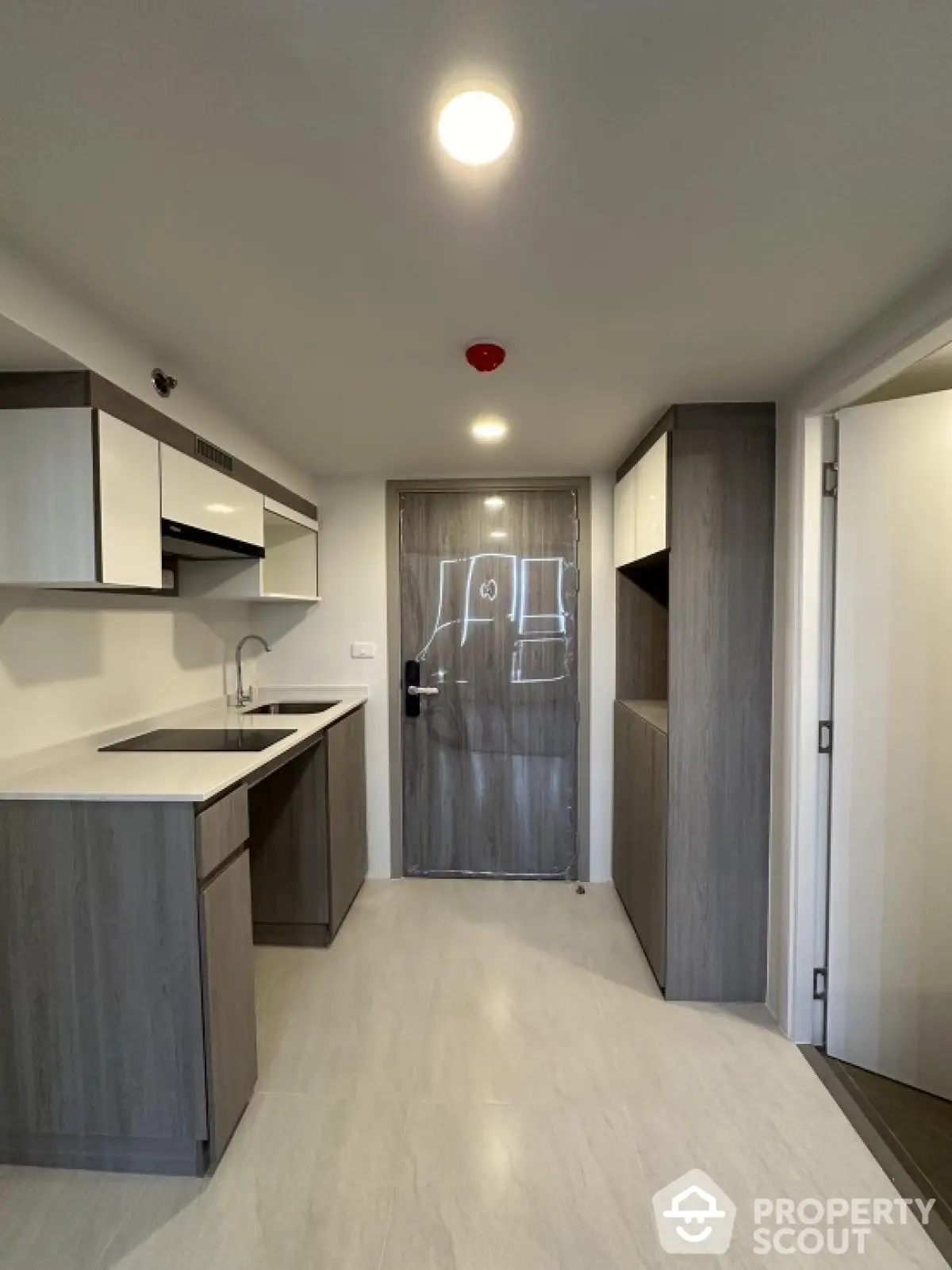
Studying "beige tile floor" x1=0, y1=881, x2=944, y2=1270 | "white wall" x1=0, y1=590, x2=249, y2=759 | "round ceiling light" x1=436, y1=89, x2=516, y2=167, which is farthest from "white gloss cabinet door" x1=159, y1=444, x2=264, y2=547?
"beige tile floor" x1=0, y1=881, x2=944, y2=1270

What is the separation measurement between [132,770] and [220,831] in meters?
0.35

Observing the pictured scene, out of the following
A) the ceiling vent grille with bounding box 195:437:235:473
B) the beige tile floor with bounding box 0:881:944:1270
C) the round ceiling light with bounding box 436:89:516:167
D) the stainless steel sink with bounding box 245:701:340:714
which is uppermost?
the round ceiling light with bounding box 436:89:516:167

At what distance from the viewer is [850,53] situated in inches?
32.7

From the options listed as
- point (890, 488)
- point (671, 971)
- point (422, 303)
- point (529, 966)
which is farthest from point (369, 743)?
point (890, 488)

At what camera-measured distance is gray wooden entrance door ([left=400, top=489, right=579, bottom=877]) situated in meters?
3.29

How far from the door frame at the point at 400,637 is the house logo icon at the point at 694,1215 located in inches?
70.8

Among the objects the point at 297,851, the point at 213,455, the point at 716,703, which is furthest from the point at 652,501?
the point at 297,851

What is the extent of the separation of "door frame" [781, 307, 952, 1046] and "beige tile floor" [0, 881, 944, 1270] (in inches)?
9.5

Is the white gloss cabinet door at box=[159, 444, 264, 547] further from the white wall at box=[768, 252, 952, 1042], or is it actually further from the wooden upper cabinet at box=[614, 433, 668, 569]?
the white wall at box=[768, 252, 952, 1042]

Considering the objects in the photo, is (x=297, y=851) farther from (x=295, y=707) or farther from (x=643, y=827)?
(x=643, y=827)

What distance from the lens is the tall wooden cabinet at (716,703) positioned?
221cm

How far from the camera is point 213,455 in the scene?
2.14 m

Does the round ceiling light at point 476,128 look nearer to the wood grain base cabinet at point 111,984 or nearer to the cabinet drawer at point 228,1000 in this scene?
the wood grain base cabinet at point 111,984

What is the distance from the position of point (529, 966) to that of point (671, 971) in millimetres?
578
